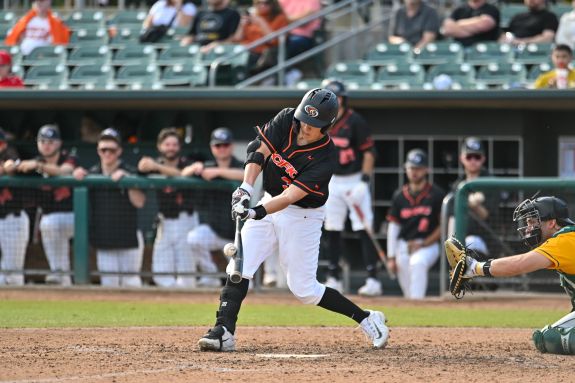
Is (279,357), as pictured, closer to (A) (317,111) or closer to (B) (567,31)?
(A) (317,111)

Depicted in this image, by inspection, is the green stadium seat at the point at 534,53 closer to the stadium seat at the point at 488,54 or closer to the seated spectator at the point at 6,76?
the stadium seat at the point at 488,54

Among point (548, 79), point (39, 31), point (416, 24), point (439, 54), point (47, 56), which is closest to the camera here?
point (548, 79)

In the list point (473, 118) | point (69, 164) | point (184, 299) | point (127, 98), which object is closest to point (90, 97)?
point (127, 98)

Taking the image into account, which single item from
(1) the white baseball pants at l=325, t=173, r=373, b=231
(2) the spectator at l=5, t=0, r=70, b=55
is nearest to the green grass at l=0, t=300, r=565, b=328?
(1) the white baseball pants at l=325, t=173, r=373, b=231

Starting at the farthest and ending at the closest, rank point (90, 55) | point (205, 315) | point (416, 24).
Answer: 1. point (90, 55)
2. point (416, 24)
3. point (205, 315)

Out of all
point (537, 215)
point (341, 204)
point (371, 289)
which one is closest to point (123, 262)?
point (341, 204)

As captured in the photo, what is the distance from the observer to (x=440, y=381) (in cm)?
589

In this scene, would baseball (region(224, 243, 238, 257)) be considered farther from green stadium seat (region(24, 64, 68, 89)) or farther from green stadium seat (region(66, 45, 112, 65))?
green stadium seat (region(66, 45, 112, 65))

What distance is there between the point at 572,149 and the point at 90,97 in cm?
553

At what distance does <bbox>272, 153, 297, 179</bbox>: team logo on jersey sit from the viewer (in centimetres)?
686

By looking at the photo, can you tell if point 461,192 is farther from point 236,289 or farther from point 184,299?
point 236,289

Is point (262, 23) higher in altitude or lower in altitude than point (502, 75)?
higher

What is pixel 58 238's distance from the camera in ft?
36.7

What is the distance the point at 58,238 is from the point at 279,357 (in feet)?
16.6
